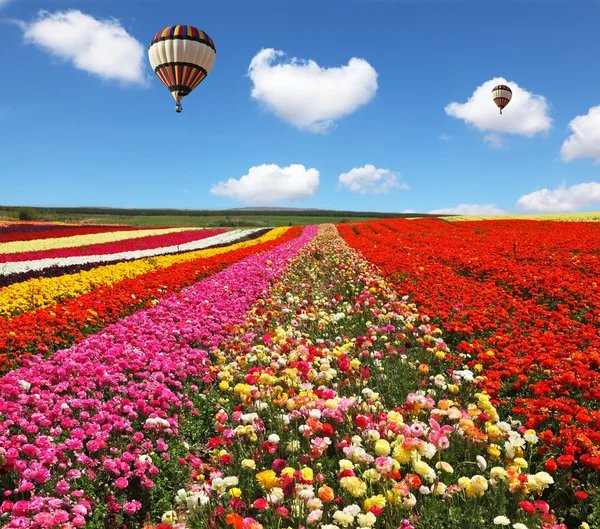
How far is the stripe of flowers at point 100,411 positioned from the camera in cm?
348

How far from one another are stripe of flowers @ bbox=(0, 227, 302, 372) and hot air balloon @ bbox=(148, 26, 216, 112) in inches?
492

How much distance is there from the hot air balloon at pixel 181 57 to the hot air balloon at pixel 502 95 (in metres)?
27.1

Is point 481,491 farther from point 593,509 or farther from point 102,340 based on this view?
point 102,340

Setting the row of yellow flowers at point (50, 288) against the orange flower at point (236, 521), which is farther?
the row of yellow flowers at point (50, 288)

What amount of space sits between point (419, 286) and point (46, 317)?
7048mm

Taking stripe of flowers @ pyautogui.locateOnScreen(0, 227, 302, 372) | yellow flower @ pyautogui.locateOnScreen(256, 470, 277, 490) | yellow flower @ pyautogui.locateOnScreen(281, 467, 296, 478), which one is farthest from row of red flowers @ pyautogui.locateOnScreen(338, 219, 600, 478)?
stripe of flowers @ pyautogui.locateOnScreen(0, 227, 302, 372)

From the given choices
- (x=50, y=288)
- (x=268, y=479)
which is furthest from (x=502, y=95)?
(x=268, y=479)

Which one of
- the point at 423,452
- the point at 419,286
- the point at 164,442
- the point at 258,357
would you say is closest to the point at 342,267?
the point at 419,286

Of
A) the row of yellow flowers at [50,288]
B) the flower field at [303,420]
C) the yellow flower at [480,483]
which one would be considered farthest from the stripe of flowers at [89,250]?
the yellow flower at [480,483]

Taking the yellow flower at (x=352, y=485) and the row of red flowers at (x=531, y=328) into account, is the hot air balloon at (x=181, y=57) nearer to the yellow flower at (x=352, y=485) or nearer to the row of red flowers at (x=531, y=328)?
the row of red flowers at (x=531, y=328)

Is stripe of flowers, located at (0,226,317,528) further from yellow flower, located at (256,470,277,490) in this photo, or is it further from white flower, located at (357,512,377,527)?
white flower, located at (357,512,377,527)

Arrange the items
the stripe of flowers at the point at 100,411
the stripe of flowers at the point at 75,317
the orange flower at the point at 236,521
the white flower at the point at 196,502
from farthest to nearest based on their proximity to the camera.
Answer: the stripe of flowers at the point at 75,317 → the stripe of flowers at the point at 100,411 → the white flower at the point at 196,502 → the orange flower at the point at 236,521

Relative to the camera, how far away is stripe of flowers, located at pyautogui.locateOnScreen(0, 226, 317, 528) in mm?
Answer: 3482

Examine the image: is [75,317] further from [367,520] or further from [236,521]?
[367,520]
